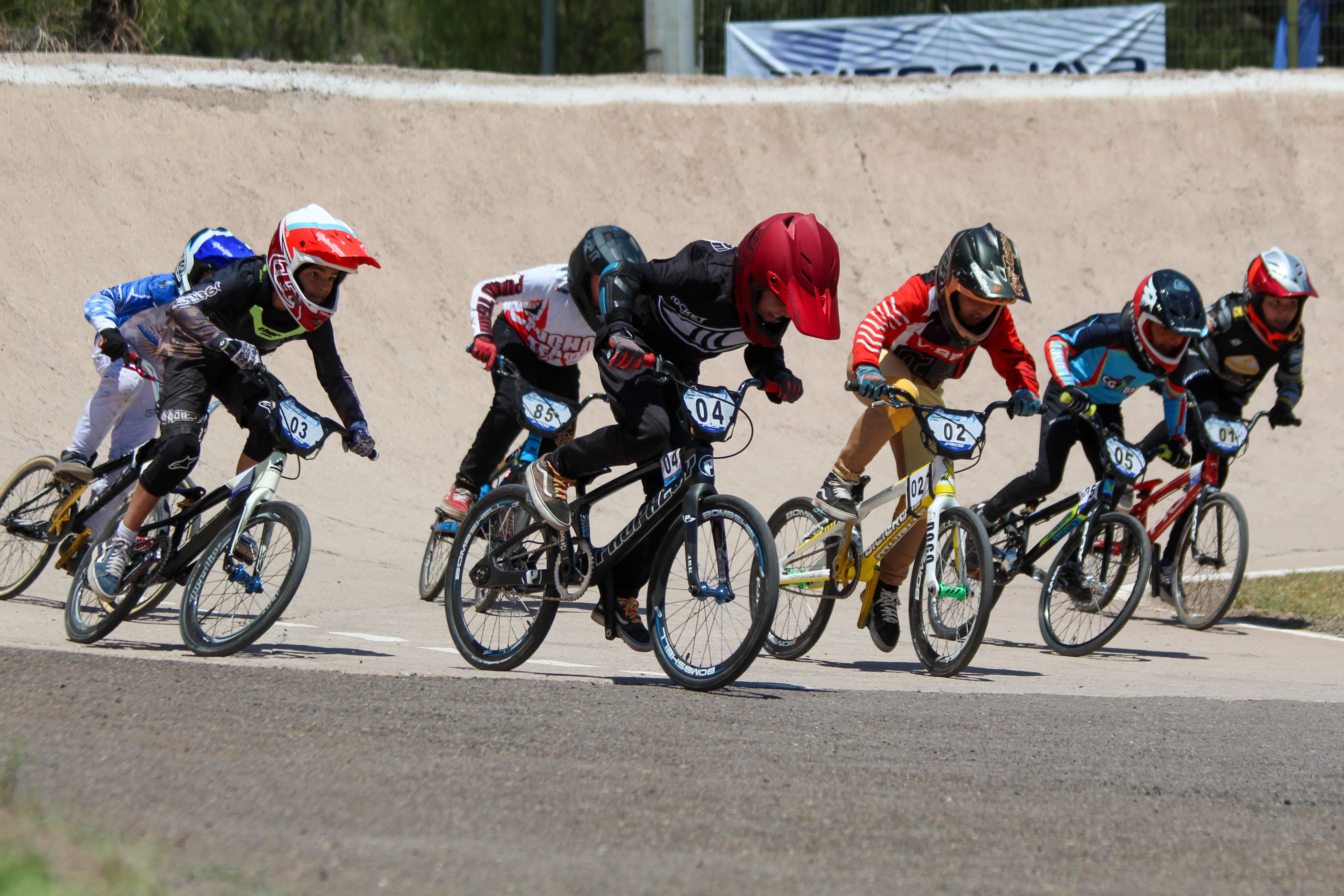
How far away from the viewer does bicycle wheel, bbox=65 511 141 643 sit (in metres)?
6.34

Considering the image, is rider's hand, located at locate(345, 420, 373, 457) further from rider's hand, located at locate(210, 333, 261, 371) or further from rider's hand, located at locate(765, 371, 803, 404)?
rider's hand, located at locate(765, 371, 803, 404)

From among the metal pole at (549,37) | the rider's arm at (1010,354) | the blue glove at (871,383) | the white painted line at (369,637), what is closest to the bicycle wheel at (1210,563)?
the rider's arm at (1010,354)

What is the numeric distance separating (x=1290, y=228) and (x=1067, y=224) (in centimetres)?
308

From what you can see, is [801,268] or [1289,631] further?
[1289,631]

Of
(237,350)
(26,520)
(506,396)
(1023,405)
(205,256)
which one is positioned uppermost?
(205,256)

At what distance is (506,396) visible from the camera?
26.9ft

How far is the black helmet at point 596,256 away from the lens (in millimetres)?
5637

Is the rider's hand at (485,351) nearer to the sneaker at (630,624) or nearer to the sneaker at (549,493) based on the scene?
the sneaker at (549,493)

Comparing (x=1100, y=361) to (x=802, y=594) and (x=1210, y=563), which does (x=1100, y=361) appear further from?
(x=802, y=594)

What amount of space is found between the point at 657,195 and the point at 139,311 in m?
12.0

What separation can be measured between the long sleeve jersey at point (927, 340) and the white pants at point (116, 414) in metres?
4.08

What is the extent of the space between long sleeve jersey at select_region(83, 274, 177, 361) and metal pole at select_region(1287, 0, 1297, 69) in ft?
61.1

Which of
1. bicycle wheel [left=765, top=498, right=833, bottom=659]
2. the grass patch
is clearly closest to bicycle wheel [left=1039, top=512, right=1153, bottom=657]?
bicycle wheel [left=765, top=498, right=833, bottom=659]

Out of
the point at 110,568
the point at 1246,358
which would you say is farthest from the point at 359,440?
the point at 1246,358
